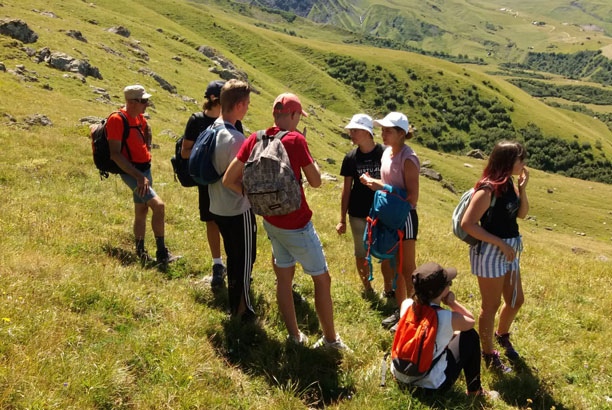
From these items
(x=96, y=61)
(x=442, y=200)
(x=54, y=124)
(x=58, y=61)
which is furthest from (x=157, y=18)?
(x=54, y=124)

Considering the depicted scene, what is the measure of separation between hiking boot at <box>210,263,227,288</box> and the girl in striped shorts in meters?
4.01

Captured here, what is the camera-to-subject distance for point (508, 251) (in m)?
5.35

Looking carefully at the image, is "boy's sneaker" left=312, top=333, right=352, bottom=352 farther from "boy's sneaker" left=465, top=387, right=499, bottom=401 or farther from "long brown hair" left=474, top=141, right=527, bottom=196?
"long brown hair" left=474, top=141, right=527, bottom=196

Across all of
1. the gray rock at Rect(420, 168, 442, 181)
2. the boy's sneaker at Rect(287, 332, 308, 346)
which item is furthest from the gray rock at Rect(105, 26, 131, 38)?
the boy's sneaker at Rect(287, 332, 308, 346)

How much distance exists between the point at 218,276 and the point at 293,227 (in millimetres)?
2669

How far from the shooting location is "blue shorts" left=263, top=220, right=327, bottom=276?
492 cm

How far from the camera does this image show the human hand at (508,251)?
535 centimetres

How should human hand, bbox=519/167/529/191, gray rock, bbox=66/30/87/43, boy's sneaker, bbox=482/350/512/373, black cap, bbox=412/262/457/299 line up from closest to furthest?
black cap, bbox=412/262/457/299 < human hand, bbox=519/167/529/191 < boy's sneaker, bbox=482/350/512/373 < gray rock, bbox=66/30/87/43

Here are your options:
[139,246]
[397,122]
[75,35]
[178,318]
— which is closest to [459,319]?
[397,122]

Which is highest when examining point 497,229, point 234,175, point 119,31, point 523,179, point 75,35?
point 119,31

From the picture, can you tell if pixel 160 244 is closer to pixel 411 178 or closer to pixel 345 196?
pixel 345 196

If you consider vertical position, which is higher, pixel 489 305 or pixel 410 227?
pixel 410 227

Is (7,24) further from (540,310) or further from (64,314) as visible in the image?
(540,310)

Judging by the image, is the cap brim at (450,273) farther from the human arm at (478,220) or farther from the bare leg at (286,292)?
the bare leg at (286,292)
